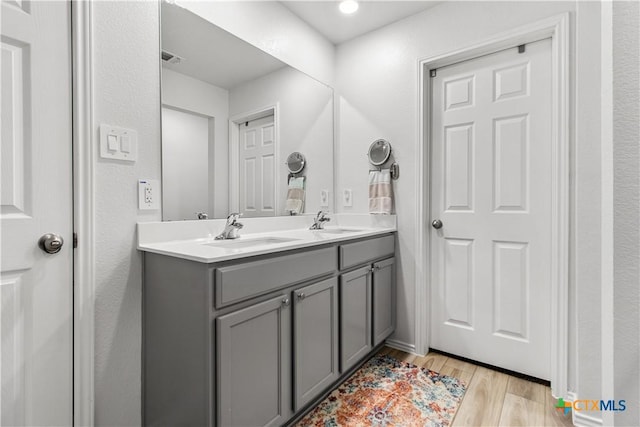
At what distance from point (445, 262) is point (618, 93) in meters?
1.73

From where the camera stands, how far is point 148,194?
4.50 ft

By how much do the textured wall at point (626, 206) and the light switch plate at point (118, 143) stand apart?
4.99ft

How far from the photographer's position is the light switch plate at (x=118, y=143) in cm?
123

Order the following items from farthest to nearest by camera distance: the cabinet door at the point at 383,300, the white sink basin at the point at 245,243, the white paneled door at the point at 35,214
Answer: the cabinet door at the point at 383,300 < the white sink basin at the point at 245,243 < the white paneled door at the point at 35,214

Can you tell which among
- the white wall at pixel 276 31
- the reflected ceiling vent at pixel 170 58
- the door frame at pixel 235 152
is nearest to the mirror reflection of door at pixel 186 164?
the door frame at pixel 235 152

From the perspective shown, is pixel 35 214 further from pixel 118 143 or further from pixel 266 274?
pixel 266 274

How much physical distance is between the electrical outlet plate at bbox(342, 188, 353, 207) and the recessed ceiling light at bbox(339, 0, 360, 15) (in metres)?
1.23

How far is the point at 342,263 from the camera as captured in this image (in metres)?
1.70

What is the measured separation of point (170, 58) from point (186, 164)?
497 millimetres

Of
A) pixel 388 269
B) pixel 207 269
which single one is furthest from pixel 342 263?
pixel 207 269

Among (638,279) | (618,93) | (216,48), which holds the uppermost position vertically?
(216,48)

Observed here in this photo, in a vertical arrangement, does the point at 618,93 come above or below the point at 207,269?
above

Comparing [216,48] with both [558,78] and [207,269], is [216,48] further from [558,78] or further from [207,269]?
[558,78]

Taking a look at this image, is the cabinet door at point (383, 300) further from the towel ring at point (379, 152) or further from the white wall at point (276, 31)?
the white wall at point (276, 31)
